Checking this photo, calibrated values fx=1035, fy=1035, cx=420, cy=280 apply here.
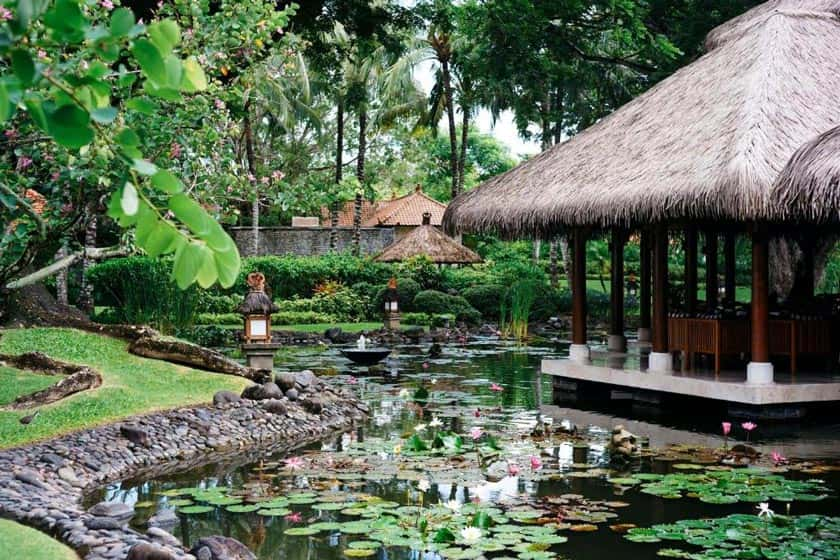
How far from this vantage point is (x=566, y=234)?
14.0 metres

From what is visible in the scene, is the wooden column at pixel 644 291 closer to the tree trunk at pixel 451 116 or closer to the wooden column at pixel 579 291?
the wooden column at pixel 579 291

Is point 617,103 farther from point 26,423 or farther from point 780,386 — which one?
point 26,423

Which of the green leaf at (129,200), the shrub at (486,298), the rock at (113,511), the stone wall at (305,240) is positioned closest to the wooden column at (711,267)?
the rock at (113,511)

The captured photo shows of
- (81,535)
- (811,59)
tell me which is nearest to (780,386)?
(811,59)

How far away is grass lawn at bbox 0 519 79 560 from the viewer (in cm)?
496

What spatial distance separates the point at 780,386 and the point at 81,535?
21.6 ft

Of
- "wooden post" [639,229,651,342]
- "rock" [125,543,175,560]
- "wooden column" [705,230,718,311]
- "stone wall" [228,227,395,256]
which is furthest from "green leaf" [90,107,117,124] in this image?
"stone wall" [228,227,395,256]

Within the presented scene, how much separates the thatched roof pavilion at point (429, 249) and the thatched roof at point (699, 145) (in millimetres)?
13034

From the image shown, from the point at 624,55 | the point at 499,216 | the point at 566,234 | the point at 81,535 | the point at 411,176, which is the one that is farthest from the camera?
the point at 411,176

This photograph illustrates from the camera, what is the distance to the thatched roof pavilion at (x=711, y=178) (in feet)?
30.6

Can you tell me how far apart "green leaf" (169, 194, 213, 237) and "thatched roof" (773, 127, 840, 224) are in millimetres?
7842

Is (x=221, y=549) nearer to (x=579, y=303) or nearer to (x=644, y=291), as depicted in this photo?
(x=579, y=303)

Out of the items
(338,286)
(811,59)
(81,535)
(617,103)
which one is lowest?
(81,535)

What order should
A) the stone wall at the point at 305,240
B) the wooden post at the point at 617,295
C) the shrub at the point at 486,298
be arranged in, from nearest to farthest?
1. the wooden post at the point at 617,295
2. the shrub at the point at 486,298
3. the stone wall at the point at 305,240
